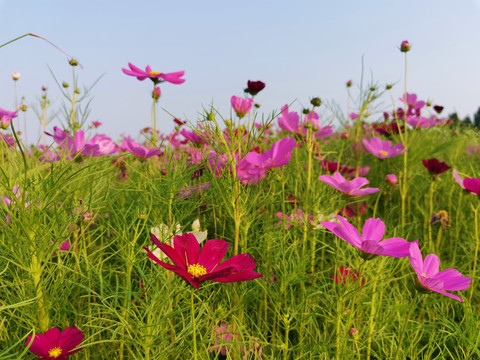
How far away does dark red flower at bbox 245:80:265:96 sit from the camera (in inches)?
46.1

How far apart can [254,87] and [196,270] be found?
2.36ft

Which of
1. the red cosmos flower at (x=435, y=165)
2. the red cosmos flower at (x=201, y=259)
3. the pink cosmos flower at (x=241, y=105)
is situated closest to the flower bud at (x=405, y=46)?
the red cosmos flower at (x=435, y=165)

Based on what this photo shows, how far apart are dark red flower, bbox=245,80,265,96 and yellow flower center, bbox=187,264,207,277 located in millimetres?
690

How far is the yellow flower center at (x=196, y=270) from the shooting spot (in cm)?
60

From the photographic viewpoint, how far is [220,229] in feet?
3.97

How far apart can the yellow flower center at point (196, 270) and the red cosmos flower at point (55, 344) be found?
0.23 meters

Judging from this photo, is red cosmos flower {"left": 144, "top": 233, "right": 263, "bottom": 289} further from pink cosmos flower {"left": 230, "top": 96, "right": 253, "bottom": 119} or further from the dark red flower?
the dark red flower

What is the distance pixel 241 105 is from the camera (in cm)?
105

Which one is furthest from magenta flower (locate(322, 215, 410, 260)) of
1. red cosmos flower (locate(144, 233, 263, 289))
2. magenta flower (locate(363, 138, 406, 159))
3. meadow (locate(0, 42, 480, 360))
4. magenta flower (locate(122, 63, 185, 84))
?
magenta flower (locate(363, 138, 406, 159))

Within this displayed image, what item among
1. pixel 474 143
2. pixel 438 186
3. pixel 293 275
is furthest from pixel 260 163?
pixel 474 143

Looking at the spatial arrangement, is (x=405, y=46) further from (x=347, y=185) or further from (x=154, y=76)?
(x=154, y=76)

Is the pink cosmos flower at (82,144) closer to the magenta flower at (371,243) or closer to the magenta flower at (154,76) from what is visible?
the magenta flower at (154,76)

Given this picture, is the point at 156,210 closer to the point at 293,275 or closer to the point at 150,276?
the point at 150,276

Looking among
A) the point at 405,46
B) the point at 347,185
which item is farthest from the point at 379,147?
the point at 347,185
